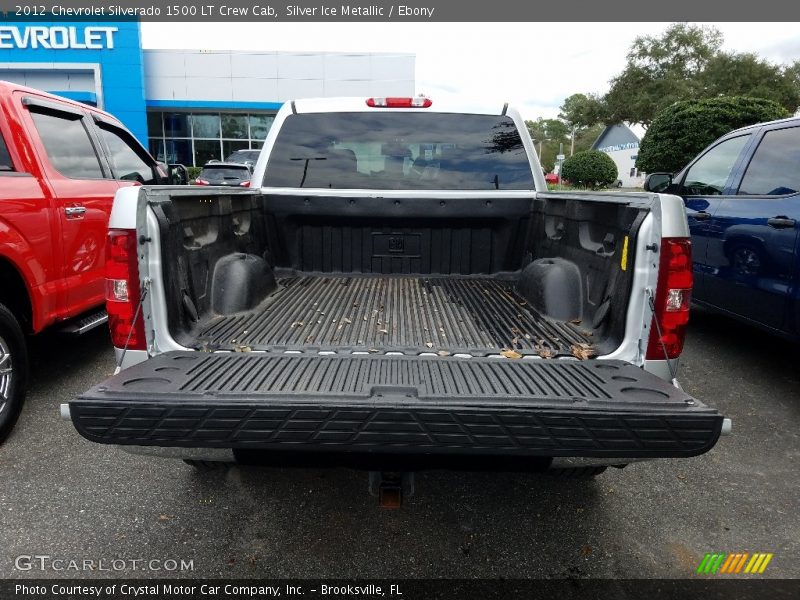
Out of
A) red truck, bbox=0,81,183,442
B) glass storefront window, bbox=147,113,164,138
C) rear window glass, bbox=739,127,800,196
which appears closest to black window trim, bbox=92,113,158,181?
red truck, bbox=0,81,183,442

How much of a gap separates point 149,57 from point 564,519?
2893 centimetres

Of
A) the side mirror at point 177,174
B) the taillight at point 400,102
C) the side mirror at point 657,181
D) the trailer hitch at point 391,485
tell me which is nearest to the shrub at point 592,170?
the side mirror at point 657,181

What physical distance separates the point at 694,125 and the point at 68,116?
16752 mm

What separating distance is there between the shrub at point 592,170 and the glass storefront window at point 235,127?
54.3 feet

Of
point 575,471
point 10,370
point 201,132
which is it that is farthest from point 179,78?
point 575,471

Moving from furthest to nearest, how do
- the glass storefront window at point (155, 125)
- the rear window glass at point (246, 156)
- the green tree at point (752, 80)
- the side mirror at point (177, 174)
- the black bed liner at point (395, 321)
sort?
the green tree at point (752, 80) → the glass storefront window at point (155, 125) → the rear window glass at point (246, 156) → the side mirror at point (177, 174) → the black bed liner at point (395, 321)

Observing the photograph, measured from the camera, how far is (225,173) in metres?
13.5

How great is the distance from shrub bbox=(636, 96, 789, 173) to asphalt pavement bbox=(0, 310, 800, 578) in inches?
576

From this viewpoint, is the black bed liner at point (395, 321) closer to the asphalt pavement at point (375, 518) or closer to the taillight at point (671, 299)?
the taillight at point (671, 299)

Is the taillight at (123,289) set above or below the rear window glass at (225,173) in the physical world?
below

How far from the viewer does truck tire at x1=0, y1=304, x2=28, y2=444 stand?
11.1 ft

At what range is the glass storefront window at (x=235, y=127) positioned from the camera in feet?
89.0

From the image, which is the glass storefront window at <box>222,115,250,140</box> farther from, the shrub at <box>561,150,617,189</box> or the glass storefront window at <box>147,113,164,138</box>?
the shrub at <box>561,150,617,189</box>

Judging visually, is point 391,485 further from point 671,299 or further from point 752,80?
point 752,80
